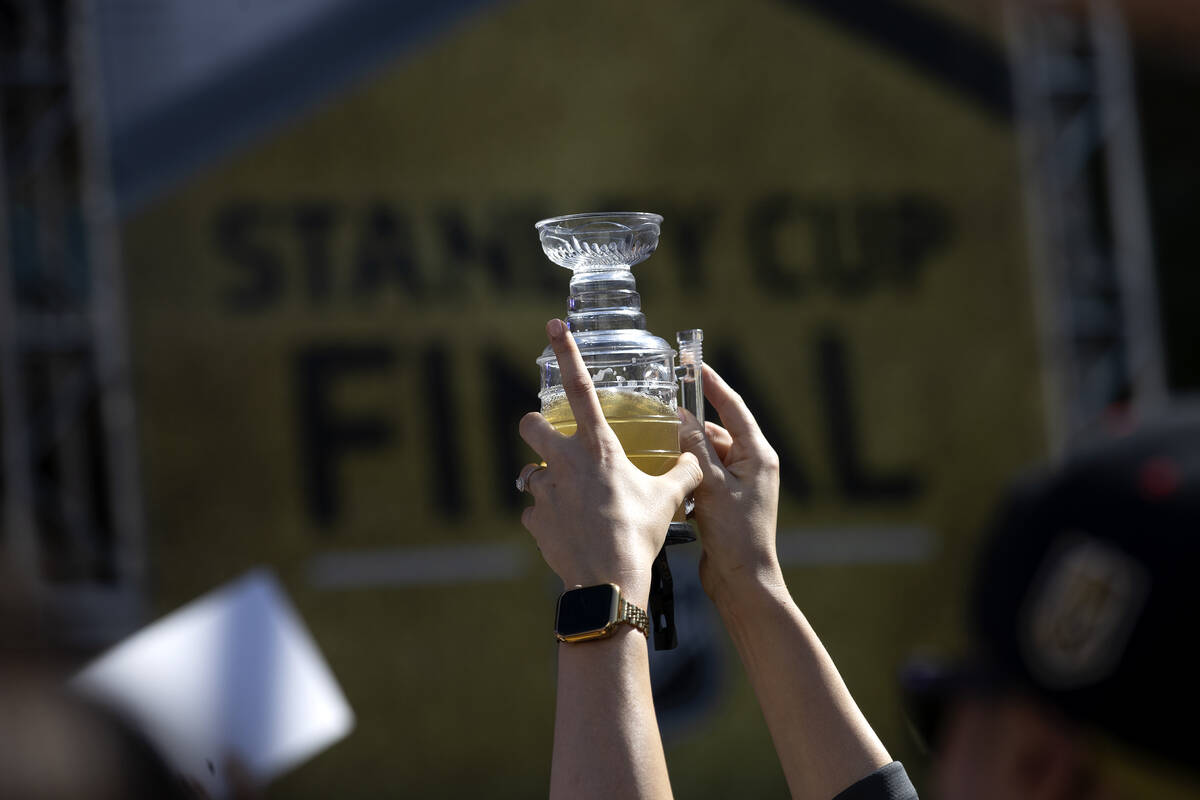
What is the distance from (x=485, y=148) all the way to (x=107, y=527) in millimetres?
2453

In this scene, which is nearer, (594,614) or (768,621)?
(594,614)

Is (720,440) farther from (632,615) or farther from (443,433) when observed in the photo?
(443,433)

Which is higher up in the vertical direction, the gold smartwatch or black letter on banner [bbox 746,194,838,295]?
black letter on banner [bbox 746,194,838,295]

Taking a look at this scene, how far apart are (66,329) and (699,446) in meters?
5.04

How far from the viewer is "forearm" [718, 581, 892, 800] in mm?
1711

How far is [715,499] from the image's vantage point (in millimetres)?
1818

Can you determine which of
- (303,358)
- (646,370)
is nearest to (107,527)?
(303,358)

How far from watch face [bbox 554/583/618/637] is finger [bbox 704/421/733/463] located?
15.5 inches

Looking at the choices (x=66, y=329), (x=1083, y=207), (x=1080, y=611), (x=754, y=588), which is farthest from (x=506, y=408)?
(x=1080, y=611)

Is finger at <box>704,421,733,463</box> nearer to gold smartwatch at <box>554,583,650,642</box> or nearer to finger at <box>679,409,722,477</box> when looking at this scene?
finger at <box>679,409,722,477</box>

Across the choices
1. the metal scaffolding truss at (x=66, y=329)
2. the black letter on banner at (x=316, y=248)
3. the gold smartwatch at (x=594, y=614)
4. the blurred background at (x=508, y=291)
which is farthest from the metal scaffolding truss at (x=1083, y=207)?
the gold smartwatch at (x=594, y=614)

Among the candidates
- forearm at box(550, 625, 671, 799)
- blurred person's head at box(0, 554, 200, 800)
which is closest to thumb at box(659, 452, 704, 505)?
forearm at box(550, 625, 671, 799)

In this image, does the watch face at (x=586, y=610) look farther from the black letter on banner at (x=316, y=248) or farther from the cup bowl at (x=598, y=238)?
the black letter on banner at (x=316, y=248)

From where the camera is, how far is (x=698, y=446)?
6.07 ft
